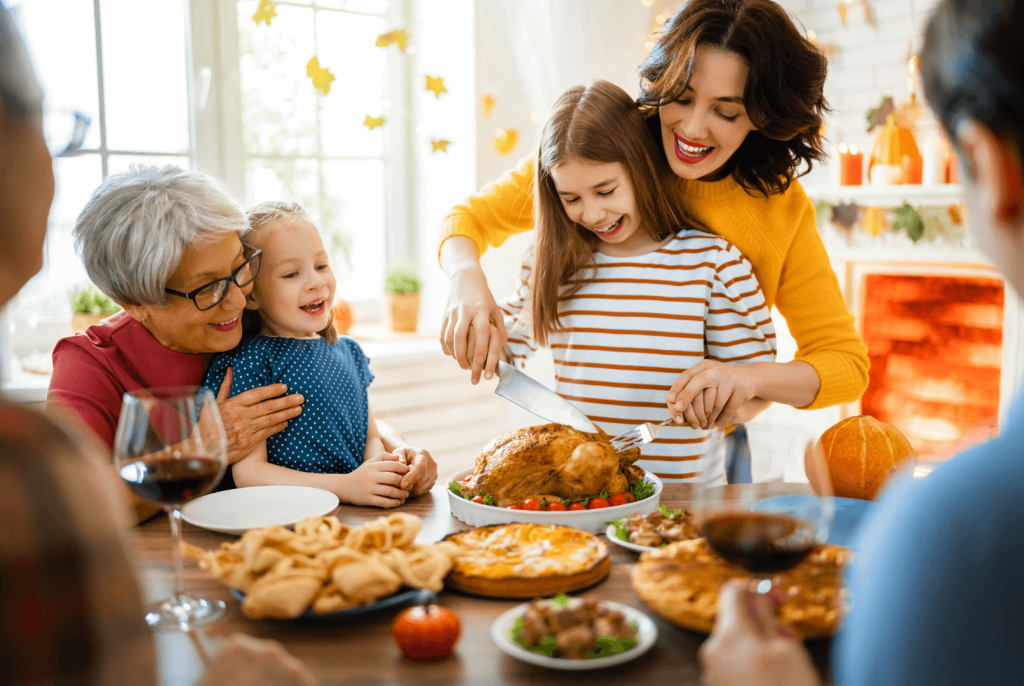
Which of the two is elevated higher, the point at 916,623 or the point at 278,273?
the point at 278,273

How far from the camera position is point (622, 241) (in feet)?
5.81

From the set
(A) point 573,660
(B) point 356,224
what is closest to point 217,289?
(A) point 573,660

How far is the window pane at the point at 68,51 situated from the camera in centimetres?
290

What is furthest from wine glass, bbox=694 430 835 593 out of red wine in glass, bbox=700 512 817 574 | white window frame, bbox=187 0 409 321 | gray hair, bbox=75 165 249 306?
white window frame, bbox=187 0 409 321

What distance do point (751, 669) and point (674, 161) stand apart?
3.85 feet

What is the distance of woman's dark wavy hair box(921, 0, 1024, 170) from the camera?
1.88ft

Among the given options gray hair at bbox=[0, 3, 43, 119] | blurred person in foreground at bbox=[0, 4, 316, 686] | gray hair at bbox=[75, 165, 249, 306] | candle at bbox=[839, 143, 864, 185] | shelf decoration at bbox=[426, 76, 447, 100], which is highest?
shelf decoration at bbox=[426, 76, 447, 100]

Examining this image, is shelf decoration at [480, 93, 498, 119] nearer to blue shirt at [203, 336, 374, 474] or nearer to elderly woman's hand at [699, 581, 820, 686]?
blue shirt at [203, 336, 374, 474]

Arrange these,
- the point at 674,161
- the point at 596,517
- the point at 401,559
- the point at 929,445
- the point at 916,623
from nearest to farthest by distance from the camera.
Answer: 1. the point at 916,623
2. the point at 401,559
3. the point at 596,517
4. the point at 674,161
5. the point at 929,445

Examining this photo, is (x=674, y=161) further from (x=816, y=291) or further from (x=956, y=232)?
(x=956, y=232)

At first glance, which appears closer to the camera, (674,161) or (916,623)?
(916,623)

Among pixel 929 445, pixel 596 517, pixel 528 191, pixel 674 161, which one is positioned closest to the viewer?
pixel 596 517

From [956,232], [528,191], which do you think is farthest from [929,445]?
[528,191]

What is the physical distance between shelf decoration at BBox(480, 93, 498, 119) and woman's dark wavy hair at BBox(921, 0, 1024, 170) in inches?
122
